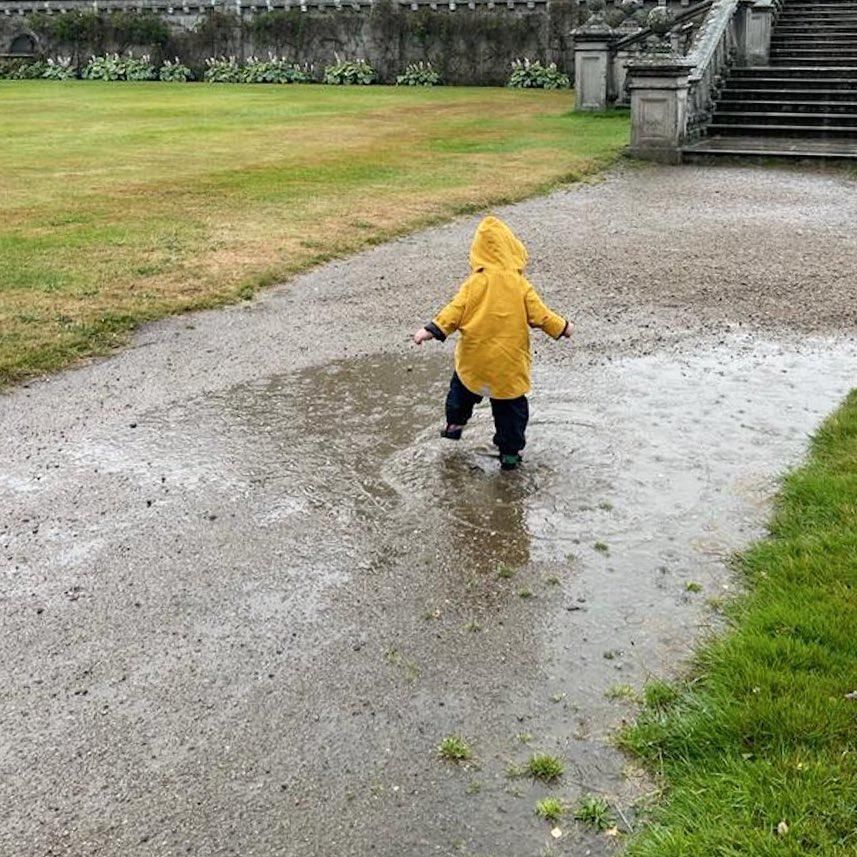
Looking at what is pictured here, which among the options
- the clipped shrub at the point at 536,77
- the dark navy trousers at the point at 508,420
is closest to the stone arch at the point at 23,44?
the clipped shrub at the point at 536,77

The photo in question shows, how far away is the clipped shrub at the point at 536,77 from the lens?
32.2 meters

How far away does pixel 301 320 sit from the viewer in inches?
335

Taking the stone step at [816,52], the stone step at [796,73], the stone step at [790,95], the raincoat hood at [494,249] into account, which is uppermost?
the stone step at [816,52]

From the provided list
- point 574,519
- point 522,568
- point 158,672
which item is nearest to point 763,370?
point 574,519

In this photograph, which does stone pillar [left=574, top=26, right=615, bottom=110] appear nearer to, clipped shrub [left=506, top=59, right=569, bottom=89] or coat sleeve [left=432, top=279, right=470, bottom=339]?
clipped shrub [left=506, top=59, right=569, bottom=89]

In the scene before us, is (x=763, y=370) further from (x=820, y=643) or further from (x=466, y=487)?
(x=820, y=643)

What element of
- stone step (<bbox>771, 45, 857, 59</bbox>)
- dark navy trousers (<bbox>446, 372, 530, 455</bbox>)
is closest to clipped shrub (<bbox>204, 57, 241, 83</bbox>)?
stone step (<bbox>771, 45, 857, 59</bbox>)

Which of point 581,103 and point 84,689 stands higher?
point 581,103

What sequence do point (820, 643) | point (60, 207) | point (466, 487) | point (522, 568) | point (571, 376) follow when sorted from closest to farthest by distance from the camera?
1. point (820, 643)
2. point (522, 568)
3. point (466, 487)
4. point (571, 376)
5. point (60, 207)

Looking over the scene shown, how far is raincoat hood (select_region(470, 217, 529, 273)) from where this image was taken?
17.9ft

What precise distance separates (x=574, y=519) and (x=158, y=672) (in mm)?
2041

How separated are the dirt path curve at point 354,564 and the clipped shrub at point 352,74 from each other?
2863 cm

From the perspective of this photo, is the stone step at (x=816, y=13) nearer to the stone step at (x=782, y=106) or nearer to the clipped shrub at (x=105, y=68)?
the stone step at (x=782, y=106)

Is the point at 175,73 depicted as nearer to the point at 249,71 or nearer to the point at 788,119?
the point at 249,71
